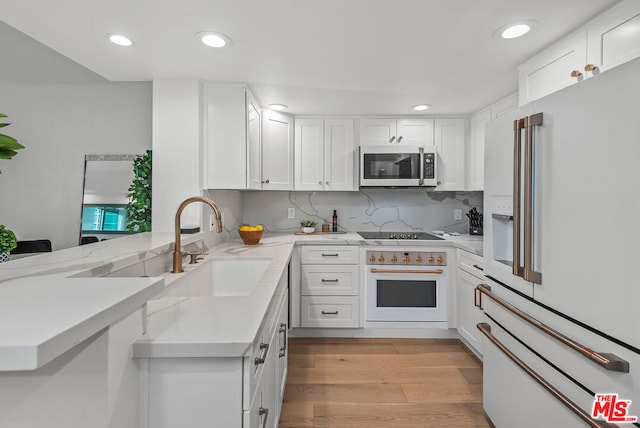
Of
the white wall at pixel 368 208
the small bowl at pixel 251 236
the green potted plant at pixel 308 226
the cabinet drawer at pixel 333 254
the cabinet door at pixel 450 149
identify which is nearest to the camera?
the small bowl at pixel 251 236

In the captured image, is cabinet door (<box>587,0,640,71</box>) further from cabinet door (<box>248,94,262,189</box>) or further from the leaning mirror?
the leaning mirror

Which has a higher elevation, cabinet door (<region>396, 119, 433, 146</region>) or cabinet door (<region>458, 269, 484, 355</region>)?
cabinet door (<region>396, 119, 433, 146</region>)

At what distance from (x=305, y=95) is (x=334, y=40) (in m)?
0.94

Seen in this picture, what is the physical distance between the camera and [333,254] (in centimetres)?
299

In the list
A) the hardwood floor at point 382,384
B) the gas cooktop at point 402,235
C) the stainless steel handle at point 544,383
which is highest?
the gas cooktop at point 402,235

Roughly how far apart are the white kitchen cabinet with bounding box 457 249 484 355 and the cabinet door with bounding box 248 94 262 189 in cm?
189

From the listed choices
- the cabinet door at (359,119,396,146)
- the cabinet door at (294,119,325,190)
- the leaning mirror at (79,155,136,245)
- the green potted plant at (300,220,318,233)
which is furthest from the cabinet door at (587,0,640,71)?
the leaning mirror at (79,155,136,245)

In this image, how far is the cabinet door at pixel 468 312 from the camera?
100 inches

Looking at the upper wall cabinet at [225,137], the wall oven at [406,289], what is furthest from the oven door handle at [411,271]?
the upper wall cabinet at [225,137]

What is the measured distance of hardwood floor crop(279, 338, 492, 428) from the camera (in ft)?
6.17

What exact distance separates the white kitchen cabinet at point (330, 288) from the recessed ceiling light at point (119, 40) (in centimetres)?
195

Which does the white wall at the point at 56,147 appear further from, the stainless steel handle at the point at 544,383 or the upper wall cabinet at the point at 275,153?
the stainless steel handle at the point at 544,383

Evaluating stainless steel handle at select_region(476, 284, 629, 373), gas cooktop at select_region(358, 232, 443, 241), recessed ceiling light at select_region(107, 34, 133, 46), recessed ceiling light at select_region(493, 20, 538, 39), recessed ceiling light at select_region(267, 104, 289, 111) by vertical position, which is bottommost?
stainless steel handle at select_region(476, 284, 629, 373)

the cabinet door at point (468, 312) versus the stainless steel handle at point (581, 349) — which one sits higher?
the stainless steel handle at point (581, 349)
